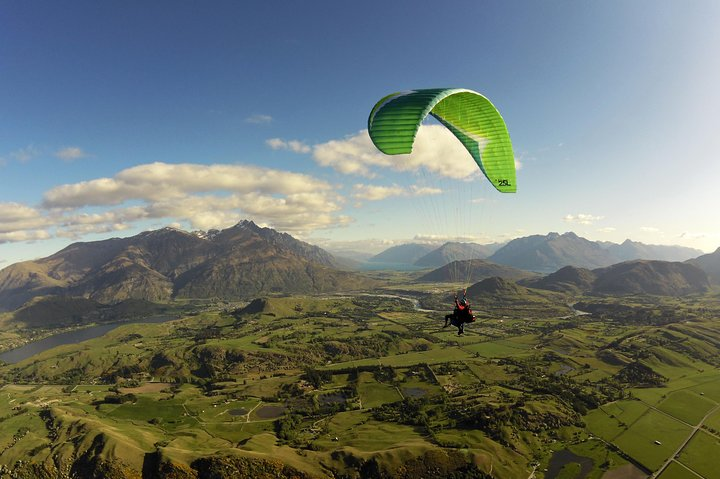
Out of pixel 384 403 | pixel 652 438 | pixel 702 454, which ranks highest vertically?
pixel 384 403

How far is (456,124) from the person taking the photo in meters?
34.5

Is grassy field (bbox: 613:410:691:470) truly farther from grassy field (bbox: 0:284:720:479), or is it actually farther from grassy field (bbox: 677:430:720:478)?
grassy field (bbox: 677:430:720:478)

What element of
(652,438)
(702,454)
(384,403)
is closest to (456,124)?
(702,454)

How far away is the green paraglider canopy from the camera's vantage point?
2850 cm

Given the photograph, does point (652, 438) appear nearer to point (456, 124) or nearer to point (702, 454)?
point (702, 454)

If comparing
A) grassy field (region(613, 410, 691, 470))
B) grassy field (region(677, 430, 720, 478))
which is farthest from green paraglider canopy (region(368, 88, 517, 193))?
grassy field (region(677, 430, 720, 478))

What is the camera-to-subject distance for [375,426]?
102062mm

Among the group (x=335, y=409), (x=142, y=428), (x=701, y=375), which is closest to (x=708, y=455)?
(x=701, y=375)

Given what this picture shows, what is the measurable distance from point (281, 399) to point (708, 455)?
115 metres

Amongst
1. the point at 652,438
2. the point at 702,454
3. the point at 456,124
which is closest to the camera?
the point at 456,124

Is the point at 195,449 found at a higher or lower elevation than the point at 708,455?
higher

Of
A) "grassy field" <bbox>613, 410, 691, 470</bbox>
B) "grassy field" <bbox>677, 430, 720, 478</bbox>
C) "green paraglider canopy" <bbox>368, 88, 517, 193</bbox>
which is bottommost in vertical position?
"grassy field" <bbox>677, 430, 720, 478</bbox>

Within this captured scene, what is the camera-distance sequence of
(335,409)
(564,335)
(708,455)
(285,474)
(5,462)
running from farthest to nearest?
(564,335)
(335,409)
(5,462)
(708,455)
(285,474)

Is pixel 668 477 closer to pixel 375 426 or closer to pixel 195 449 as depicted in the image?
pixel 375 426
